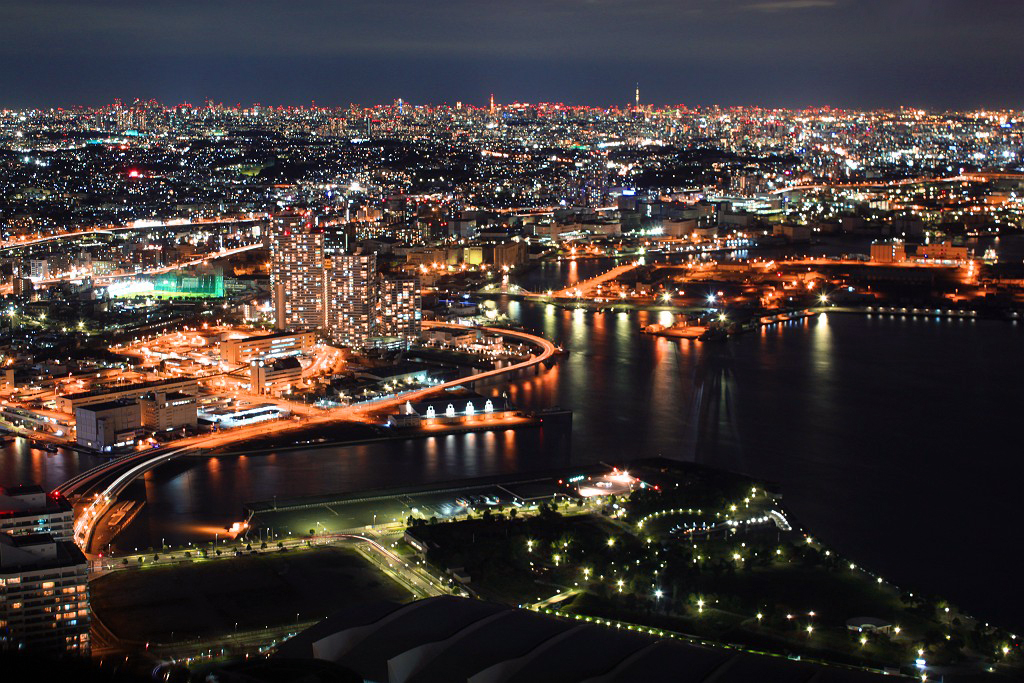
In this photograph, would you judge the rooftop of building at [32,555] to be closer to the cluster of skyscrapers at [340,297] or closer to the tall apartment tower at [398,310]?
the cluster of skyscrapers at [340,297]

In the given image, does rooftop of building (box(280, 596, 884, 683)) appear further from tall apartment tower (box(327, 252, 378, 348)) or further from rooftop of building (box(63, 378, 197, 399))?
tall apartment tower (box(327, 252, 378, 348))

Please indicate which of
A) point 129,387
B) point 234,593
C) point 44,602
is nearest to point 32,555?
point 44,602

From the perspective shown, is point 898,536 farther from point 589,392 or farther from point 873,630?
point 589,392

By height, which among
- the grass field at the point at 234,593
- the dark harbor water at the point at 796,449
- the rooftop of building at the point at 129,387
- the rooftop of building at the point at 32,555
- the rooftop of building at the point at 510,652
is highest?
the rooftop of building at the point at 32,555

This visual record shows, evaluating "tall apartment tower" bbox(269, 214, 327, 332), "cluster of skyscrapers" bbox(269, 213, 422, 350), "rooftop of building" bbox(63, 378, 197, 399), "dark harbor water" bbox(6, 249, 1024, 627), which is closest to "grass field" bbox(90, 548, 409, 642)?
"dark harbor water" bbox(6, 249, 1024, 627)

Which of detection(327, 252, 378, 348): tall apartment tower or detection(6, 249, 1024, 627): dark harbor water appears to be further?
detection(327, 252, 378, 348): tall apartment tower

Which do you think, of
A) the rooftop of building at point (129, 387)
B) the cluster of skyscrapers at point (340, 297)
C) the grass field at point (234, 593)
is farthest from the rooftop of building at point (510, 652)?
the cluster of skyscrapers at point (340, 297)

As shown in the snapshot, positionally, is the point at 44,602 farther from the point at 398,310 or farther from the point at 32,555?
the point at 398,310
